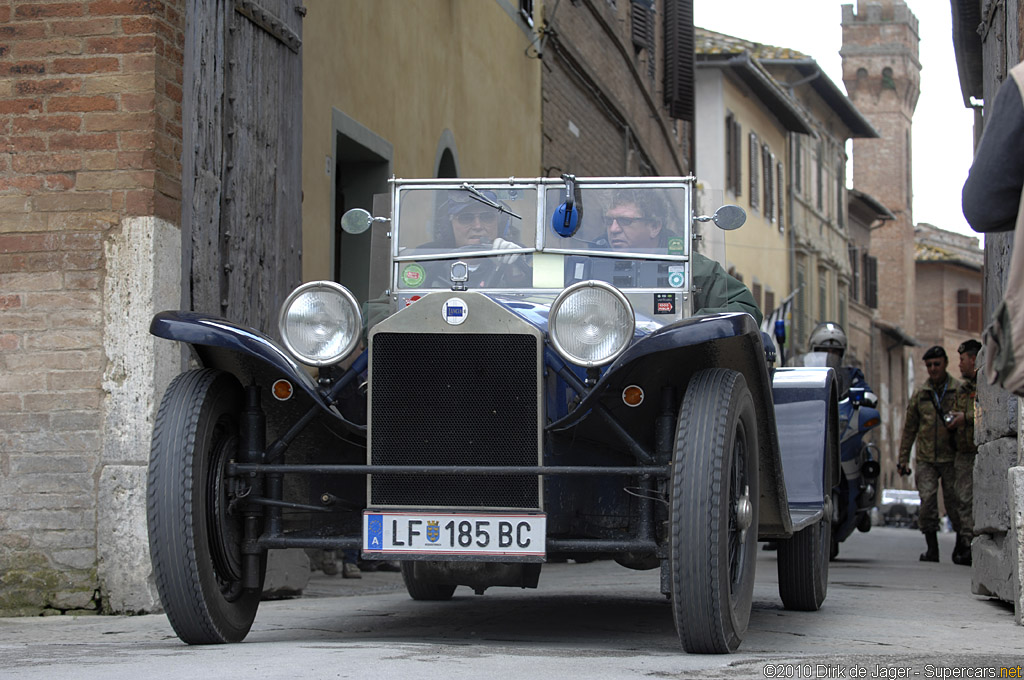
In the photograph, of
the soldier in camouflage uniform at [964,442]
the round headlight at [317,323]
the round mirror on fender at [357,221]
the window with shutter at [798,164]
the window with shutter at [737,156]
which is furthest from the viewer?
the window with shutter at [798,164]

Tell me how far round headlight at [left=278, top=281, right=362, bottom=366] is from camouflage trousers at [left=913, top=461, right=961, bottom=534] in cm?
839

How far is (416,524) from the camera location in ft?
15.2

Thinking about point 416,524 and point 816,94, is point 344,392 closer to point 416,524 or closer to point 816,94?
point 416,524

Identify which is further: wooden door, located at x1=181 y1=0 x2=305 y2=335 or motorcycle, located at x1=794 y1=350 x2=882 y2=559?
motorcycle, located at x1=794 y1=350 x2=882 y2=559

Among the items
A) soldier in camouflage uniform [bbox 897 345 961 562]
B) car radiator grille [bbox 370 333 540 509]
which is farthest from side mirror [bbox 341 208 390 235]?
soldier in camouflage uniform [bbox 897 345 961 562]

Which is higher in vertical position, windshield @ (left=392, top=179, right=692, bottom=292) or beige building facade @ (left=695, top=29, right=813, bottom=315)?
beige building facade @ (left=695, top=29, right=813, bottom=315)

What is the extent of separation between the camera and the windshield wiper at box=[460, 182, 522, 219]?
6.00 m

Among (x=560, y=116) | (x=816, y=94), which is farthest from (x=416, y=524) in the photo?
(x=816, y=94)

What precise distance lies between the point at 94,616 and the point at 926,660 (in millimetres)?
3575

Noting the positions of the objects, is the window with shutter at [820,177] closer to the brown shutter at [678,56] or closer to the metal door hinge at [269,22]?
the brown shutter at [678,56]

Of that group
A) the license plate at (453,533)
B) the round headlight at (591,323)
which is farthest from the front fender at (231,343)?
the round headlight at (591,323)

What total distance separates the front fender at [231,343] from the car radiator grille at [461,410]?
25cm

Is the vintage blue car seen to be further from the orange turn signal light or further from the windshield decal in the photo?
the windshield decal

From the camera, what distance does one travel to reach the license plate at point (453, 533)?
458 centimetres
